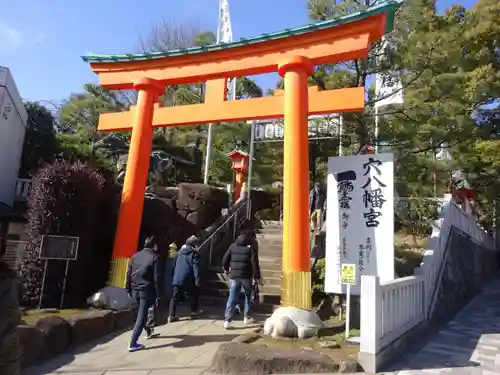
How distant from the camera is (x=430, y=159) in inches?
482

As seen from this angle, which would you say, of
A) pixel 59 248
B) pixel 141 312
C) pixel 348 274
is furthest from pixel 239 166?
pixel 141 312

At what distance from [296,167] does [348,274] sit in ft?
7.45

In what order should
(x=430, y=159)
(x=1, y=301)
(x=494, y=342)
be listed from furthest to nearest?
(x=430, y=159) < (x=494, y=342) < (x=1, y=301)

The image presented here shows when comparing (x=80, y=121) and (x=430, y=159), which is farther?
(x=80, y=121)

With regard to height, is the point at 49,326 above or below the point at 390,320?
below

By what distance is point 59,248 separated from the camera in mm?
A: 7352

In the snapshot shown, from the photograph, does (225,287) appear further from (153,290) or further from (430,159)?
(430,159)

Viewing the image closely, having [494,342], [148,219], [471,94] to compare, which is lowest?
[494,342]

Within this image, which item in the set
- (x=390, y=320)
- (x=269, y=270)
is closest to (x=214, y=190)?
(x=269, y=270)

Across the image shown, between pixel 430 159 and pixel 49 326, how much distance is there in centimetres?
1124

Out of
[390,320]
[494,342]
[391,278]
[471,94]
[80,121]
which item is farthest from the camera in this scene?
[80,121]

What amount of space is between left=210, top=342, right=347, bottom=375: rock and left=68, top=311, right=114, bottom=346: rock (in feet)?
7.89

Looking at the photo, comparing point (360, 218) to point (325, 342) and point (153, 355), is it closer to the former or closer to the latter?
point (325, 342)

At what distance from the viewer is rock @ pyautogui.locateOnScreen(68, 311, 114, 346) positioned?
5866 millimetres
